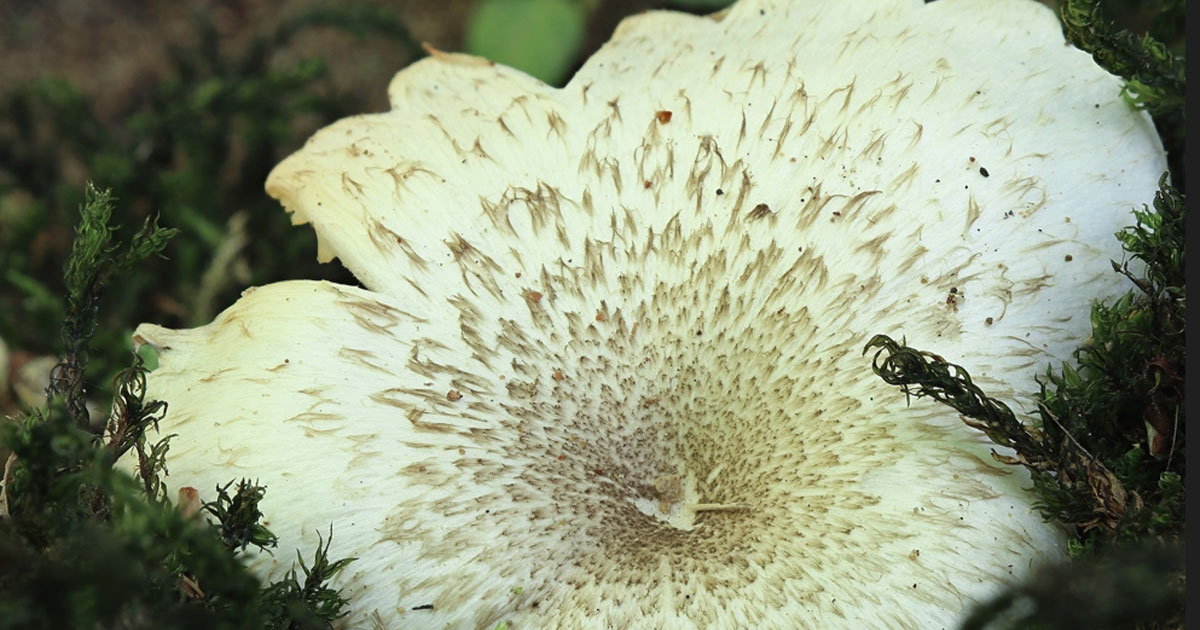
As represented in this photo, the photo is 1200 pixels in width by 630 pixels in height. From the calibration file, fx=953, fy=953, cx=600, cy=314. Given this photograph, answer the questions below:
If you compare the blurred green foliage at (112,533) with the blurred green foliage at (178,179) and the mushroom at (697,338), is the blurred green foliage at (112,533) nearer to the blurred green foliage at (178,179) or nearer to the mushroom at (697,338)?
the mushroom at (697,338)

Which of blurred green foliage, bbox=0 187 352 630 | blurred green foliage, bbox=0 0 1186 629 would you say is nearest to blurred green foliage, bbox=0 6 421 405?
blurred green foliage, bbox=0 0 1186 629

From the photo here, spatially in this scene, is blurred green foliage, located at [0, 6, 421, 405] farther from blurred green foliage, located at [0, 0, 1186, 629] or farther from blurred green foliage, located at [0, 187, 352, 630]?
blurred green foliage, located at [0, 187, 352, 630]

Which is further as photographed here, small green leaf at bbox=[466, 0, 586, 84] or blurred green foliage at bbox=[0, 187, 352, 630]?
small green leaf at bbox=[466, 0, 586, 84]

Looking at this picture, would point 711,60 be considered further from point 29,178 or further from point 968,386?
point 29,178

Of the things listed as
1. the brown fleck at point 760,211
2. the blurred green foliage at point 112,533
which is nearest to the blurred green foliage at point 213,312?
the blurred green foliage at point 112,533

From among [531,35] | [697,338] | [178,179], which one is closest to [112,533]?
[697,338]

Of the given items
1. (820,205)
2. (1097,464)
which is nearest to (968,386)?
(1097,464)
